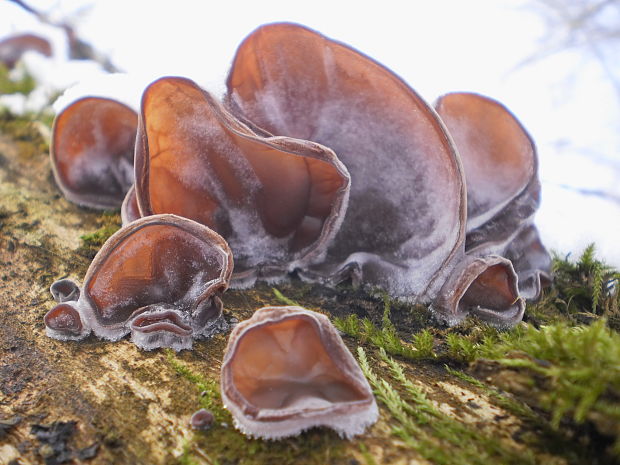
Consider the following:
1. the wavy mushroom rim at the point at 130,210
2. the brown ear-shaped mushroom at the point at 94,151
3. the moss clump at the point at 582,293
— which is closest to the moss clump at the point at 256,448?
the wavy mushroom rim at the point at 130,210

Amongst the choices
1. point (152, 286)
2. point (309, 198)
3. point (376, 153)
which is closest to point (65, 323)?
point (152, 286)

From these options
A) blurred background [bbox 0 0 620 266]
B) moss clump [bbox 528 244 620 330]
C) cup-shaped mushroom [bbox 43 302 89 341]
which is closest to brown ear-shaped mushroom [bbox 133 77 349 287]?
cup-shaped mushroom [bbox 43 302 89 341]

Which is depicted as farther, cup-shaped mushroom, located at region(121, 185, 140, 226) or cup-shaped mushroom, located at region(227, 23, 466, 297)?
cup-shaped mushroom, located at region(121, 185, 140, 226)

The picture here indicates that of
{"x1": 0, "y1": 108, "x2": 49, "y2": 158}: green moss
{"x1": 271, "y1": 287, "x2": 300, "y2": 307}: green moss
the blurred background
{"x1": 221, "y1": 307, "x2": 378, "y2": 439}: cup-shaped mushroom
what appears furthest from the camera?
the blurred background

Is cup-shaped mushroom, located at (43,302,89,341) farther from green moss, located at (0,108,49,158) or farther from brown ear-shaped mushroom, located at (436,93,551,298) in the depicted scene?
green moss, located at (0,108,49,158)

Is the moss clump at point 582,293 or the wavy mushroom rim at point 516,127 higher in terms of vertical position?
the wavy mushroom rim at point 516,127

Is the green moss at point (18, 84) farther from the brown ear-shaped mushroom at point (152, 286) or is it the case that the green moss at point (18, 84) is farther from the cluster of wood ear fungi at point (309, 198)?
Answer: the brown ear-shaped mushroom at point (152, 286)
